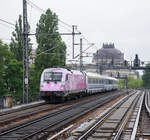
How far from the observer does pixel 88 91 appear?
40469 mm

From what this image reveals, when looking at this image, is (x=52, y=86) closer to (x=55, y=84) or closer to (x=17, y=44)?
(x=55, y=84)

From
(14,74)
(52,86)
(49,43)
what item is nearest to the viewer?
(52,86)

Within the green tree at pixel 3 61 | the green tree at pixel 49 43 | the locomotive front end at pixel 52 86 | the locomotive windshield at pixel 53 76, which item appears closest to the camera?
the locomotive front end at pixel 52 86

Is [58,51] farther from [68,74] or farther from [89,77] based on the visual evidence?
[68,74]

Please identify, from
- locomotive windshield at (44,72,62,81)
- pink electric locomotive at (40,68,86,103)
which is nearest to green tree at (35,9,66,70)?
pink electric locomotive at (40,68,86,103)

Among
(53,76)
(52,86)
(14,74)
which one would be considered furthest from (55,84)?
(14,74)

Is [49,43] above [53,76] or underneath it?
above

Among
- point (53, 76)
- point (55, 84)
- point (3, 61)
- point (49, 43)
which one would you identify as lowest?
point (55, 84)

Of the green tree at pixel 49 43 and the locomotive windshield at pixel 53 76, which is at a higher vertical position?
the green tree at pixel 49 43

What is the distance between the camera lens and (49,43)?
46.0m

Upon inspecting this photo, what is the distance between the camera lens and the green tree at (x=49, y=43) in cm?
4509

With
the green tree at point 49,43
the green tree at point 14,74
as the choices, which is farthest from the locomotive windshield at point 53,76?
the green tree at point 49,43

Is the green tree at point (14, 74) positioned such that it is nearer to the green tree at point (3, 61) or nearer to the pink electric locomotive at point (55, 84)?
the green tree at point (3, 61)

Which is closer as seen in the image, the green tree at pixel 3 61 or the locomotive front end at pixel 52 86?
the locomotive front end at pixel 52 86
